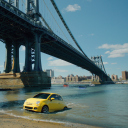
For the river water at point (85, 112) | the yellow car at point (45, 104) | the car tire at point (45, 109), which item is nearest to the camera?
the river water at point (85, 112)

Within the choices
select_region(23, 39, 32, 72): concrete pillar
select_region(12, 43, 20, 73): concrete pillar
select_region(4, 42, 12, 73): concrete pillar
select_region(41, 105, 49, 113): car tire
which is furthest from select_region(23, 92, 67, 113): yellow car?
select_region(4, 42, 12, 73): concrete pillar

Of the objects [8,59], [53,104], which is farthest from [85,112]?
[8,59]

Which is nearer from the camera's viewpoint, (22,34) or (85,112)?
(85,112)

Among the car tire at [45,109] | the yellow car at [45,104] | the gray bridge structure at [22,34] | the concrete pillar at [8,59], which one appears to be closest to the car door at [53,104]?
the yellow car at [45,104]

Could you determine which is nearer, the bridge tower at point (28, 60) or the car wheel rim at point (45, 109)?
the car wheel rim at point (45, 109)

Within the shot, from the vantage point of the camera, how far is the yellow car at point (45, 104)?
887 cm

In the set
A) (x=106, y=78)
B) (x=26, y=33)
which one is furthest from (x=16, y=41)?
(x=106, y=78)

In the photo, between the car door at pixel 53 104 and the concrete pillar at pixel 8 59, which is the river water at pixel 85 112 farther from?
the concrete pillar at pixel 8 59

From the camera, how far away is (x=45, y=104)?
911 cm

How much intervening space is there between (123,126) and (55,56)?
72182 mm

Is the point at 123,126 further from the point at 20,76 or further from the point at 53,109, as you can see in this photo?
the point at 20,76

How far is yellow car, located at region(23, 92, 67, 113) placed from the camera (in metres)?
8.87

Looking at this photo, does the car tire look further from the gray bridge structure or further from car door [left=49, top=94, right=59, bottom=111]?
the gray bridge structure

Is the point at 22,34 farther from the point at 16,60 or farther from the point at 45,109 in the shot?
the point at 45,109
